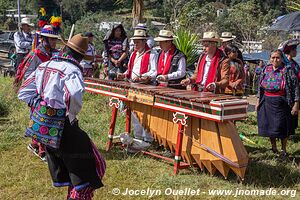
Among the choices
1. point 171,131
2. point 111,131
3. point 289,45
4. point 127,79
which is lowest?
point 111,131

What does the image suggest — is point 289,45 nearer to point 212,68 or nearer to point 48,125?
point 212,68

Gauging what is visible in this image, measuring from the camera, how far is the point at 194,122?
16.8ft

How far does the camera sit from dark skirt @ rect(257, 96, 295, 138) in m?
6.00

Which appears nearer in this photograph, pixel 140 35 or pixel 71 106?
pixel 71 106

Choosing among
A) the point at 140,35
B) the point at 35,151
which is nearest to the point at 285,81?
the point at 140,35

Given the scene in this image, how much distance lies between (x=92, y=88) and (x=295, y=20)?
517 cm

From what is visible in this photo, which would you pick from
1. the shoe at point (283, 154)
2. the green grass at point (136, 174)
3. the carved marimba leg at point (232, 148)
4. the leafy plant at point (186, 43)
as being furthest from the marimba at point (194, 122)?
the leafy plant at point (186, 43)

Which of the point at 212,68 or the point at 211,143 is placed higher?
the point at 212,68

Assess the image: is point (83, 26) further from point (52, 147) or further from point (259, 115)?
point (52, 147)

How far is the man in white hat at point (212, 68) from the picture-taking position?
5.65 m

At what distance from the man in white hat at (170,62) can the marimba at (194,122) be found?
69 centimetres

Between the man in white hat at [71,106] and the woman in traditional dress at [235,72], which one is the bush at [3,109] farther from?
the man in white hat at [71,106]

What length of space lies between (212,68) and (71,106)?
8.88 feet

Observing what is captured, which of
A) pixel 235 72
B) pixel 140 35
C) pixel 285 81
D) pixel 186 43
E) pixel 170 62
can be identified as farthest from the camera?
pixel 186 43
